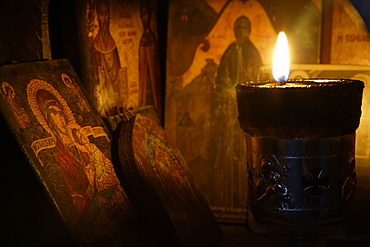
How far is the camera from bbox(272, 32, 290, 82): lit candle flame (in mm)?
2137

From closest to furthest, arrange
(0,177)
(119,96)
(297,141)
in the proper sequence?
(297,141), (0,177), (119,96)

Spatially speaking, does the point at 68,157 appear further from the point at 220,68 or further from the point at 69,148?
the point at 220,68

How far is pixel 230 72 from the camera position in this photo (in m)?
3.17

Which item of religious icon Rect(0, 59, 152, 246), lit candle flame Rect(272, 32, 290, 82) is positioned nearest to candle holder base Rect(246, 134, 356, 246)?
lit candle flame Rect(272, 32, 290, 82)

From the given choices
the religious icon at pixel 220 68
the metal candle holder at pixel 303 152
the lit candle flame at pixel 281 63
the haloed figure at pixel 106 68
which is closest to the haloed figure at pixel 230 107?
the religious icon at pixel 220 68

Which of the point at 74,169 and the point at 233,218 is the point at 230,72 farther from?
the point at 74,169

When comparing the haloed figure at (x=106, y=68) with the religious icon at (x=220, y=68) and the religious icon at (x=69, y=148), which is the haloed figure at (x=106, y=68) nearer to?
the religious icon at (x=69, y=148)

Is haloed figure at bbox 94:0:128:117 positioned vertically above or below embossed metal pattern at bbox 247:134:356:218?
above

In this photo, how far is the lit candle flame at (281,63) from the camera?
2.14m

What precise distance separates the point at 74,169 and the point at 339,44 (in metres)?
1.48

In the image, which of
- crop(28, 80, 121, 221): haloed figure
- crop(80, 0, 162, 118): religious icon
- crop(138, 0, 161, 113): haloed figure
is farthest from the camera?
crop(138, 0, 161, 113): haloed figure

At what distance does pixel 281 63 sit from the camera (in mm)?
2182

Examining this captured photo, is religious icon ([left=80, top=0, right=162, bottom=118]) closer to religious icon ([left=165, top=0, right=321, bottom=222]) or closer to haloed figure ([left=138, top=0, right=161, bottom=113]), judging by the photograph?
haloed figure ([left=138, top=0, right=161, bottom=113])

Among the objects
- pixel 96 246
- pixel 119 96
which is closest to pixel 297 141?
pixel 96 246
